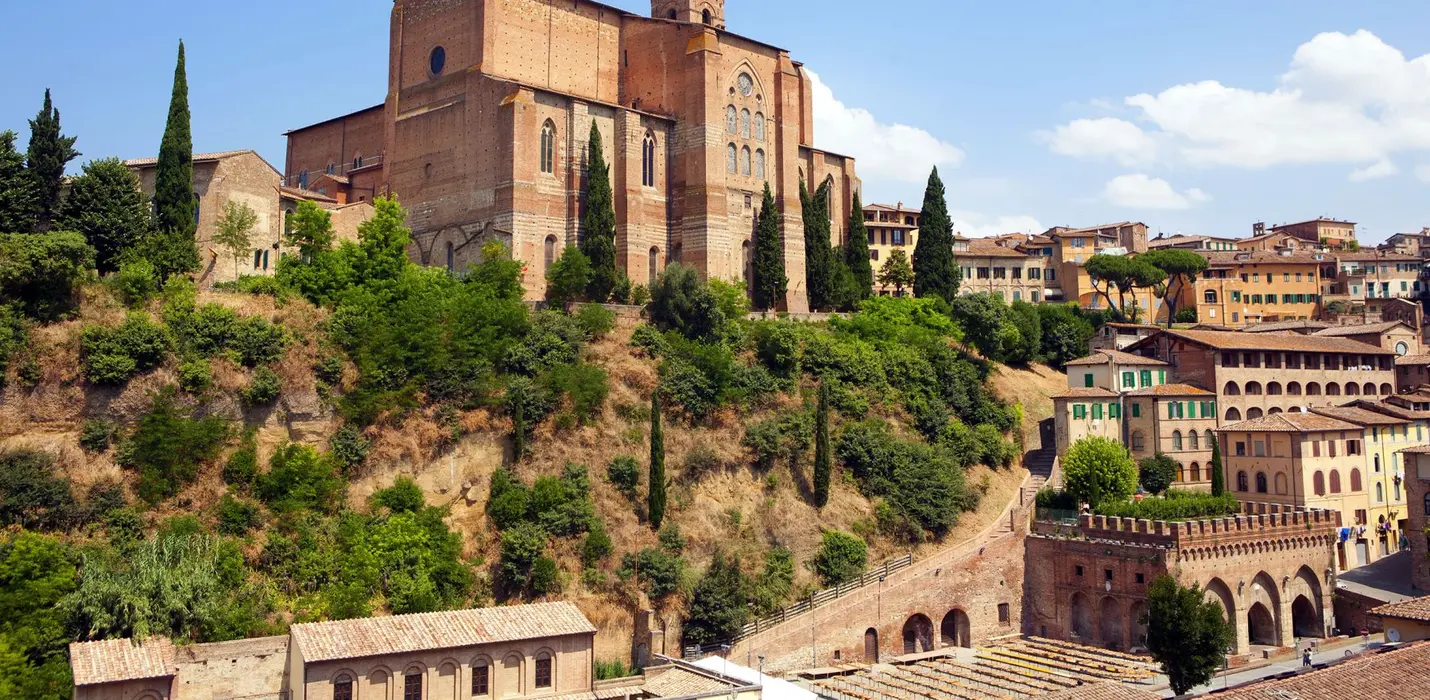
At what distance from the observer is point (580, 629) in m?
31.1

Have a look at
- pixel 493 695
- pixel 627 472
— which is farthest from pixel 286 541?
pixel 627 472

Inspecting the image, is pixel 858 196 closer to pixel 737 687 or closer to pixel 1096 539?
pixel 1096 539

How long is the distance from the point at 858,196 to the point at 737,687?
125 ft

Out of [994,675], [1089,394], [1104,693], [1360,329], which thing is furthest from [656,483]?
[1360,329]

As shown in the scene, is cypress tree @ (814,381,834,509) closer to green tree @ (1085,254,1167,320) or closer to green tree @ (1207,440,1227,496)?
green tree @ (1207,440,1227,496)

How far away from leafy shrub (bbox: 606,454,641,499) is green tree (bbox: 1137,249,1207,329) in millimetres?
41798

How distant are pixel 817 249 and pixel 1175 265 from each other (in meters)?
25.6

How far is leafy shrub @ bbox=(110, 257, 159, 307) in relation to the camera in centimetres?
3725

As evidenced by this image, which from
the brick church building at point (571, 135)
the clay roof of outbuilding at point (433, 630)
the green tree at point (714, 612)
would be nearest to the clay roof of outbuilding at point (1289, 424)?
the brick church building at point (571, 135)

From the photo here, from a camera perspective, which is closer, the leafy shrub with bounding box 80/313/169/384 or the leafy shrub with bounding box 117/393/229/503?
the leafy shrub with bounding box 117/393/229/503

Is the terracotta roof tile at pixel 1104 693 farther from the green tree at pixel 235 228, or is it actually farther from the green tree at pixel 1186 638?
the green tree at pixel 235 228

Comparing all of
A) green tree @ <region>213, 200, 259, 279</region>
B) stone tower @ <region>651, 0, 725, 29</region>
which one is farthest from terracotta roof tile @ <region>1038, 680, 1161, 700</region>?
stone tower @ <region>651, 0, 725, 29</region>

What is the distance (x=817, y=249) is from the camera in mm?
58312

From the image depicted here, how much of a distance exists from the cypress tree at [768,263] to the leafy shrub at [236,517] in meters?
27.5
